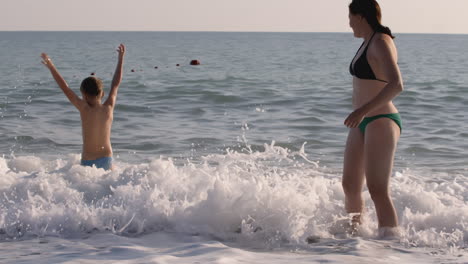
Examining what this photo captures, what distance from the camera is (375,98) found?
4211 mm

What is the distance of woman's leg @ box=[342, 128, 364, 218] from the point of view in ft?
15.2

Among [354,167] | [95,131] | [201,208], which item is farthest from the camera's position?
[95,131]

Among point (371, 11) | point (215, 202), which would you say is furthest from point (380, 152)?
point (215, 202)

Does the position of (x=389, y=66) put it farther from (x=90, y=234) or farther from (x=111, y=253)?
(x=90, y=234)

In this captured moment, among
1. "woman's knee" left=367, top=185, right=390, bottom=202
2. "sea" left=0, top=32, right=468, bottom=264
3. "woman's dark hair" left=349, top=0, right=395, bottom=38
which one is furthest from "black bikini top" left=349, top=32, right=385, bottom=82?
"sea" left=0, top=32, right=468, bottom=264

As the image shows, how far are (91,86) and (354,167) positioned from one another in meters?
2.86

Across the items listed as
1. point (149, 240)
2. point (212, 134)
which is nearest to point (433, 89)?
point (212, 134)

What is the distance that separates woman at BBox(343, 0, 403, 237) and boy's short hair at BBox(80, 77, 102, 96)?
278 cm

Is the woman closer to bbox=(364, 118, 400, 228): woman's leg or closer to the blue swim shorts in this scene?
bbox=(364, 118, 400, 228): woman's leg

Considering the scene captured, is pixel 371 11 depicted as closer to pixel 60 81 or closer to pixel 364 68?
pixel 364 68

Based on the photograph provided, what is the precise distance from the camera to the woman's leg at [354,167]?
15.2 ft

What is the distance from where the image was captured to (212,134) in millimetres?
11102

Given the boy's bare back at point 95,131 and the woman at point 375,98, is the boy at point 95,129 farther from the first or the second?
the woman at point 375,98

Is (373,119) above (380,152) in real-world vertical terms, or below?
above
